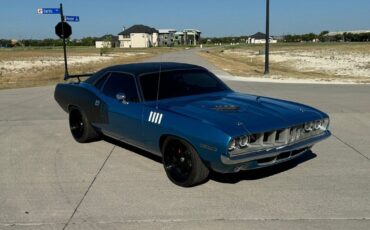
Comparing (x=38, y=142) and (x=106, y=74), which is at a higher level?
(x=106, y=74)

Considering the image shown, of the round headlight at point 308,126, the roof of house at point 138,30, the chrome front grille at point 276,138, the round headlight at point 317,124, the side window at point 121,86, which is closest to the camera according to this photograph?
the chrome front grille at point 276,138

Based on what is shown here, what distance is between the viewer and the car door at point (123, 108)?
18.0 ft

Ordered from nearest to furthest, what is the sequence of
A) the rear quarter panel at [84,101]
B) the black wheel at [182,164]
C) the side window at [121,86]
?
1. the black wheel at [182,164]
2. the side window at [121,86]
3. the rear quarter panel at [84,101]

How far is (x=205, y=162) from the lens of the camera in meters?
4.52

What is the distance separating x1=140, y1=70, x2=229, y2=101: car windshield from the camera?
18.2ft

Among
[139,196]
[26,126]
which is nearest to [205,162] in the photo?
[139,196]

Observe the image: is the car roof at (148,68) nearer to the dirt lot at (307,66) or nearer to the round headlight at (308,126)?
the round headlight at (308,126)

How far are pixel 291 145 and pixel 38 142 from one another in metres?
4.22

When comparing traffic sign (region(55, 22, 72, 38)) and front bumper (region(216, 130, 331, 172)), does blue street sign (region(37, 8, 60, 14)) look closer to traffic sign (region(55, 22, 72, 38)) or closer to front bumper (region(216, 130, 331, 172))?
traffic sign (region(55, 22, 72, 38))

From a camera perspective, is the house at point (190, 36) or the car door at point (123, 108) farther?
the house at point (190, 36)

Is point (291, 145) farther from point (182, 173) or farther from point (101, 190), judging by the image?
point (101, 190)

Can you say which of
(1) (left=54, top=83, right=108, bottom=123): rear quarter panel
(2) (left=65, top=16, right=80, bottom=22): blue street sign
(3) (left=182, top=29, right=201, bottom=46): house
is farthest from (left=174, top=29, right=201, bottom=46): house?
(1) (left=54, top=83, right=108, bottom=123): rear quarter panel

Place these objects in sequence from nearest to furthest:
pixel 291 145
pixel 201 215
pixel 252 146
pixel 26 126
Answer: pixel 201 215 → pixel 252 146 → pixel 291 145 → pixel 26 126

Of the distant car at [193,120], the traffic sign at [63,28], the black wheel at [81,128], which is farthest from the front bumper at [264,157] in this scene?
the traffic sign at [63,28]
